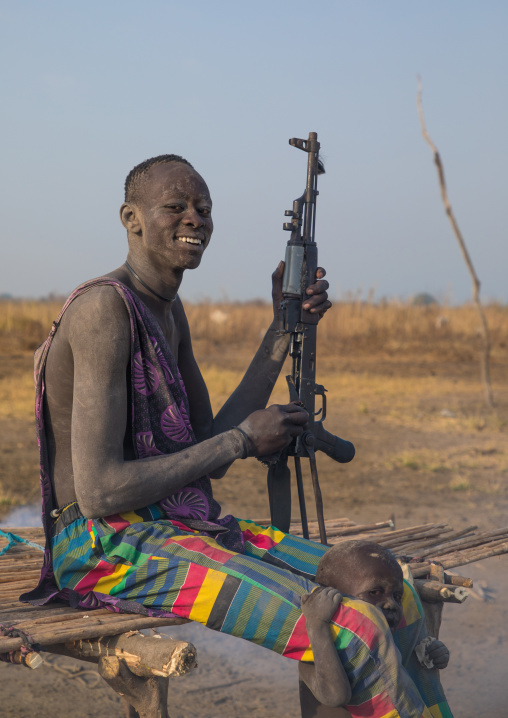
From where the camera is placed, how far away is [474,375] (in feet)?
43.8

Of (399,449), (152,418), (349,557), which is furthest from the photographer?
(399,449)

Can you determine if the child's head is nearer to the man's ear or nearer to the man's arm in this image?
the man's arm

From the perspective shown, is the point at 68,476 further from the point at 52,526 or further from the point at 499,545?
the point at 499,545

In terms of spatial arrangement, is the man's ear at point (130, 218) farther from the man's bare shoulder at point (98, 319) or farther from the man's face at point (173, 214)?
the man's bare shoulder at point (98, 319)

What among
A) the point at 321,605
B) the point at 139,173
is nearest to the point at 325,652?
the point at 321,605

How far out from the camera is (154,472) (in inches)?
88.4

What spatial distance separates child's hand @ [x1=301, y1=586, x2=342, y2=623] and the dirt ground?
1541 mm

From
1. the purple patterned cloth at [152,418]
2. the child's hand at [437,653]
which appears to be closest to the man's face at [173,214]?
the purple patterned cloth at [152,418]

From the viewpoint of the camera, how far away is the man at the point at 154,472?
7.06ft

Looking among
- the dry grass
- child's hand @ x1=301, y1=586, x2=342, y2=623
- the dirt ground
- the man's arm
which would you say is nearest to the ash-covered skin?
the man's arm

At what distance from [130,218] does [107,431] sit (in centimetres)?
82

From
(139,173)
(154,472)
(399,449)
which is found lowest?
(399,449)

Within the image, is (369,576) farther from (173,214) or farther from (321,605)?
(173,214)

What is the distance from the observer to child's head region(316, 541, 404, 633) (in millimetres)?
2225
